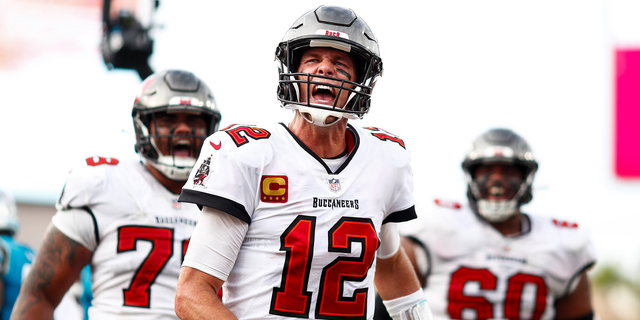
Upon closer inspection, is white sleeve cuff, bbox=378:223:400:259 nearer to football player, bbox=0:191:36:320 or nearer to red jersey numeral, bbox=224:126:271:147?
red jersey numeral, bbox=224:126:271:147

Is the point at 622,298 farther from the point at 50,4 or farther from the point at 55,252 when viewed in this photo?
the point at 55,252

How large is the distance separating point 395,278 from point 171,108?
1.55 metres

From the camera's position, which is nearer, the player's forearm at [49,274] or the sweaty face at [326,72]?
the sweaty face at [326,72]

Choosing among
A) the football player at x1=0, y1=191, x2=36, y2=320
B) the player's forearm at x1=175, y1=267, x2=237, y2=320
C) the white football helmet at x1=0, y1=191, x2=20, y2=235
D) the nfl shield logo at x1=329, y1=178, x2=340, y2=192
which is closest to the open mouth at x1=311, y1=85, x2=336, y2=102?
the nfl shield logo at x1=329, y1=178, x2=340, y2=192

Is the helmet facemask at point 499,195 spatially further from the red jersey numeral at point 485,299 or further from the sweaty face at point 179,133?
the sweaty face at point 179,133

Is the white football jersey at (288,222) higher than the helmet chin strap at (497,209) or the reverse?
higher

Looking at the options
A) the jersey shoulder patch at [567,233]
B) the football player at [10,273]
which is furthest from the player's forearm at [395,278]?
the football player at [10,273]

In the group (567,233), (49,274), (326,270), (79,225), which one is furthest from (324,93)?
(567,233)

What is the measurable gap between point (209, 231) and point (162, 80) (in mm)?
1778

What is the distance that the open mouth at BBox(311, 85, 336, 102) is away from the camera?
2.36m

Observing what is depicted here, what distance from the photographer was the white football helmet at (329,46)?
2346mm

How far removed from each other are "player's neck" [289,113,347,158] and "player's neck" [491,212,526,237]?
2722mm

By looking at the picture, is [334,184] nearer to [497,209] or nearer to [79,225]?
[79,225]

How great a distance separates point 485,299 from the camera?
183 inches
